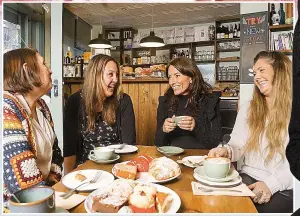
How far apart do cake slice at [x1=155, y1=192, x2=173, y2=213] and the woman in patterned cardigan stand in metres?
0.25

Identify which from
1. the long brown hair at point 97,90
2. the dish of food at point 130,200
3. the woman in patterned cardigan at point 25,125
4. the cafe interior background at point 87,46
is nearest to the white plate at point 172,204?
the dish of food at point 130,200

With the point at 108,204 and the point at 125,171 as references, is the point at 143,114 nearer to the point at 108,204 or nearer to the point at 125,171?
the point at 125,171

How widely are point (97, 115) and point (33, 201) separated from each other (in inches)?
23.0

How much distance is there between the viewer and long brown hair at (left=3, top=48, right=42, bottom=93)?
52cm

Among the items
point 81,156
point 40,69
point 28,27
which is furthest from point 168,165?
point 28,27

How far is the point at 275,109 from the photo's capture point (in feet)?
2.21

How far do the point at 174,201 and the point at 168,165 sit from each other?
111mm

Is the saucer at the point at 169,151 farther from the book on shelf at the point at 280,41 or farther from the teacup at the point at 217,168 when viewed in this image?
the book on shelf at the point at 280,41

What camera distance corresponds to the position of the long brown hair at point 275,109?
0.65m

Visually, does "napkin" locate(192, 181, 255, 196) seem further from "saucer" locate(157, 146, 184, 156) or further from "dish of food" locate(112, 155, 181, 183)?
"saucer" locate(157, 146, 184, 156)

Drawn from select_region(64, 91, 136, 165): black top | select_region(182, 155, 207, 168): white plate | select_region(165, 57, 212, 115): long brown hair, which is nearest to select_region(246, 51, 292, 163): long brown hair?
select_region(182, 155, 207, 168): white plate

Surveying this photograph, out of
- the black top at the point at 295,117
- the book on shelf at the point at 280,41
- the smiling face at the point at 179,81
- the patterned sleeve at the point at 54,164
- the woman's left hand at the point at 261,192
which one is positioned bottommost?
the woman's left hand at the point at 261,192

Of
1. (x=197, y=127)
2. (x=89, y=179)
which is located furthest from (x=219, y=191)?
(x=197, y=127)

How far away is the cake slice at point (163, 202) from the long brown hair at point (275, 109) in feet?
1.42
